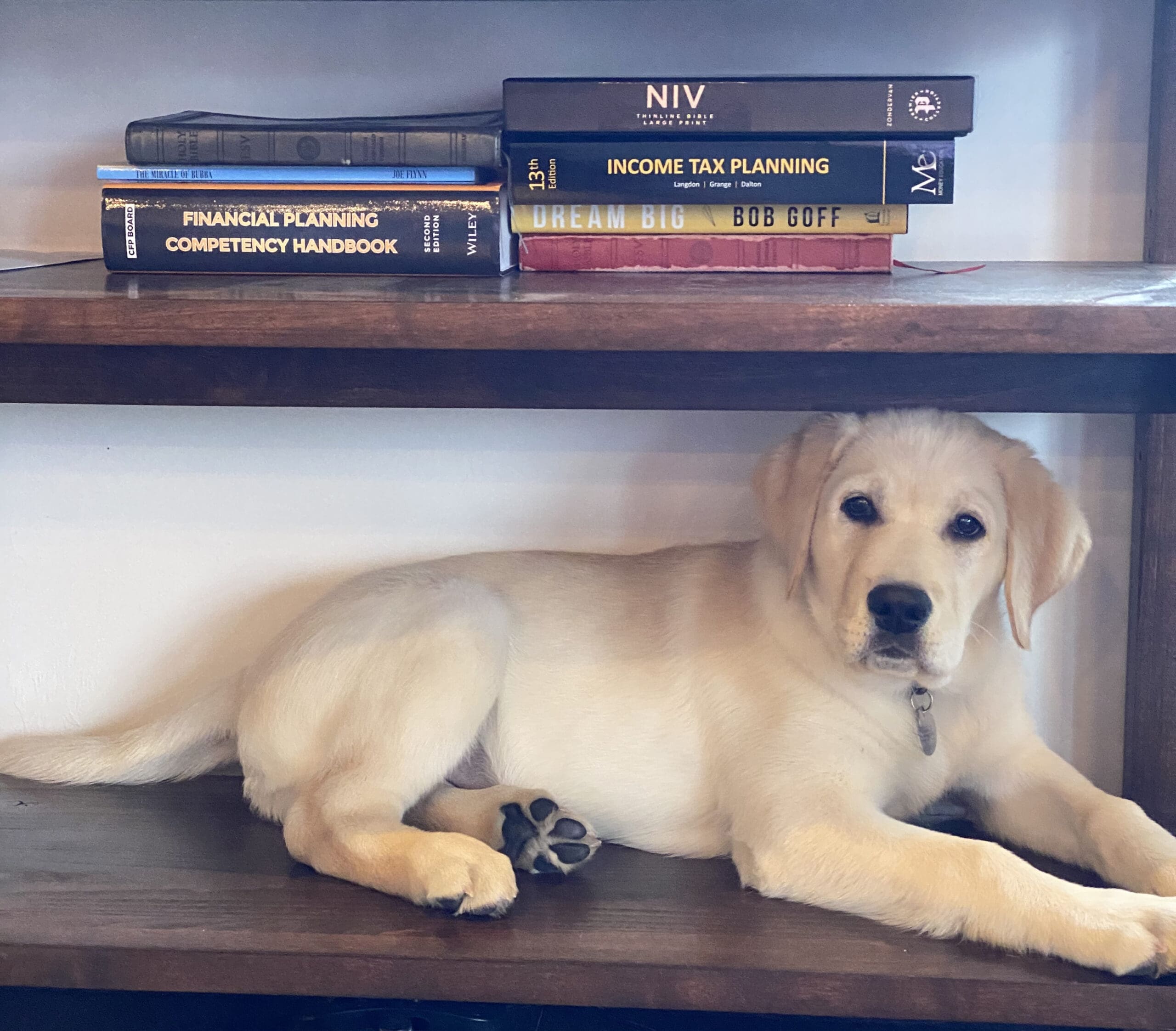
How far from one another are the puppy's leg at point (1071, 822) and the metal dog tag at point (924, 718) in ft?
0.36

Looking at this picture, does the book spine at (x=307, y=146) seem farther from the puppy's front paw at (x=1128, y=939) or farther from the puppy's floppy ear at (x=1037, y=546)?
the puppy's front paw at (x=1128, y=939)

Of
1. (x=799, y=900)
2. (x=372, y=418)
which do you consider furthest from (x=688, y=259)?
(x=799, y=900)

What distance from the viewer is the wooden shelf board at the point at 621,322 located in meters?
1.09

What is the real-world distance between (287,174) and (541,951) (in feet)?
2.77

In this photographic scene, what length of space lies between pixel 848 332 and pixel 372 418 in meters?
0.76

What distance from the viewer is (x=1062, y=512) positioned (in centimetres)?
134

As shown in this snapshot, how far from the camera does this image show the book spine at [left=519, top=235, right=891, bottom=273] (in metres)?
1.36

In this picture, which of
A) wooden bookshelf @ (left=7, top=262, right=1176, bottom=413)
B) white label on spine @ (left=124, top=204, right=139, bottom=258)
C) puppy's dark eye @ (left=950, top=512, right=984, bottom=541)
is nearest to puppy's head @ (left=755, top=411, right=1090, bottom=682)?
puppy's dark eye @ (left=950, top=512, right=984, bottom=541)

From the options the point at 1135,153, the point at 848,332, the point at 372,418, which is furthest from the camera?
the point at 372,418

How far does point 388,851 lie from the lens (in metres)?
1.30

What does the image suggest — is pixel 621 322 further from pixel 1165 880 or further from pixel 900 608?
pixel 1165 880

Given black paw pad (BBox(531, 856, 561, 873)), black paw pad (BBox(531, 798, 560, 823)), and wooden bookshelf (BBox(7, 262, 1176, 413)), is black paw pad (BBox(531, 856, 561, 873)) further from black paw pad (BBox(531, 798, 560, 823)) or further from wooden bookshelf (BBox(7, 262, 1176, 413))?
wooden bookshelf (BBox(7, 262, 1176, 413))

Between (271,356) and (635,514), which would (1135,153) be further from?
(271,356)

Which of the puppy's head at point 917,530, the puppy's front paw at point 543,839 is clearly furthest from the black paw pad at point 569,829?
the puppy's head at point 917,530
